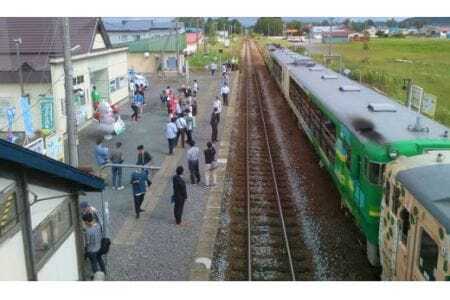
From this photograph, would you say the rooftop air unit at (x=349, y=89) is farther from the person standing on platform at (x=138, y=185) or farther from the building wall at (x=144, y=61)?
the building wall at (x=144, y=61)

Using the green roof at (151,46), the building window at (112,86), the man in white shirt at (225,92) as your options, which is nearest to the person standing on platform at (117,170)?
the building window at (112,86)

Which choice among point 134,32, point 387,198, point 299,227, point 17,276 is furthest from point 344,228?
point 134,32

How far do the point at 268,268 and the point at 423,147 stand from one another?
10.2ft

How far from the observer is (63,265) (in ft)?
21.7

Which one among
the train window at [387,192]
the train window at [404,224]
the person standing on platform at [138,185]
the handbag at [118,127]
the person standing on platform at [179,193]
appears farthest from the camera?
the handbag at [118,127]

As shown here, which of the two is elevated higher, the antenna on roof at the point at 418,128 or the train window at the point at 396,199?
the antenna on roof at the point at 418,128

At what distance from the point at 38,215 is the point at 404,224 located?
14.0 ft

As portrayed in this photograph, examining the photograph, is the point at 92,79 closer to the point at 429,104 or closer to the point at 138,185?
the point at 138,185

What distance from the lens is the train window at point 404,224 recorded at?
6.92 m

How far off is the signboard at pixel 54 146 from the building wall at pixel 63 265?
499 centimetres

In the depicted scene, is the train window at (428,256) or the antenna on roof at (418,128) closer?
the train window at (428,256)

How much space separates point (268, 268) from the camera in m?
9.20

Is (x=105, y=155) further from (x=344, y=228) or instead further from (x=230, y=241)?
(x=344, y=228)

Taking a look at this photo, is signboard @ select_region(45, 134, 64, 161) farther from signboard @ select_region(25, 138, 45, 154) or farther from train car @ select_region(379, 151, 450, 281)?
train car @ select_region(379, 151, 450, 281)
